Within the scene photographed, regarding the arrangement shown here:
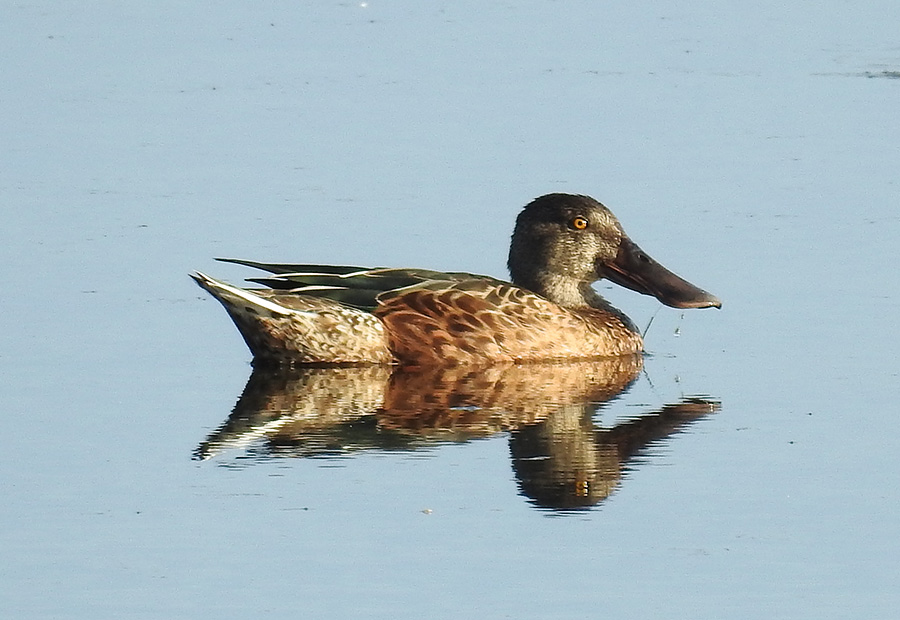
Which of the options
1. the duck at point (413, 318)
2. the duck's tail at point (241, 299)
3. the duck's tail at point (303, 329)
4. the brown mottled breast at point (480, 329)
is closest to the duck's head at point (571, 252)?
the duck at point (413, 318)

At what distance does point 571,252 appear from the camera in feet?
37.5

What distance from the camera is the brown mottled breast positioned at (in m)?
10.7

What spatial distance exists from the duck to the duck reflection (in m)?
0.09

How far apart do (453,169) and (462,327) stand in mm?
3407

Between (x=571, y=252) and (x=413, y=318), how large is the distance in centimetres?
116

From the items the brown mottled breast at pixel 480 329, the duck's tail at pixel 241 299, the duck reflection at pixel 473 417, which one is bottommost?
the duck reflection at pixel 473 417

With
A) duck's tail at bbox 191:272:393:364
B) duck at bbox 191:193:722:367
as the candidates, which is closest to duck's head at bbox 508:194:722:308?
duck at bbox 191:193:722:367

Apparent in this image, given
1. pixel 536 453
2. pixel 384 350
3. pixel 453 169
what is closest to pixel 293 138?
pixel 453 169

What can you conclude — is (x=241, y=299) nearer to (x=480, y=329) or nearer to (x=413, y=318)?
(x=413, y=318)

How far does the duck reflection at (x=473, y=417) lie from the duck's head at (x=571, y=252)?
0.69 m

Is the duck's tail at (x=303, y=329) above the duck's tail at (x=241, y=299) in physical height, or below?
below

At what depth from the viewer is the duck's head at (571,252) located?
11.4m

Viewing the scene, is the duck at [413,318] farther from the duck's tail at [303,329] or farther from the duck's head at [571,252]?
the duck's head at [571,252]

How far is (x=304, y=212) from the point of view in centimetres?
1305
